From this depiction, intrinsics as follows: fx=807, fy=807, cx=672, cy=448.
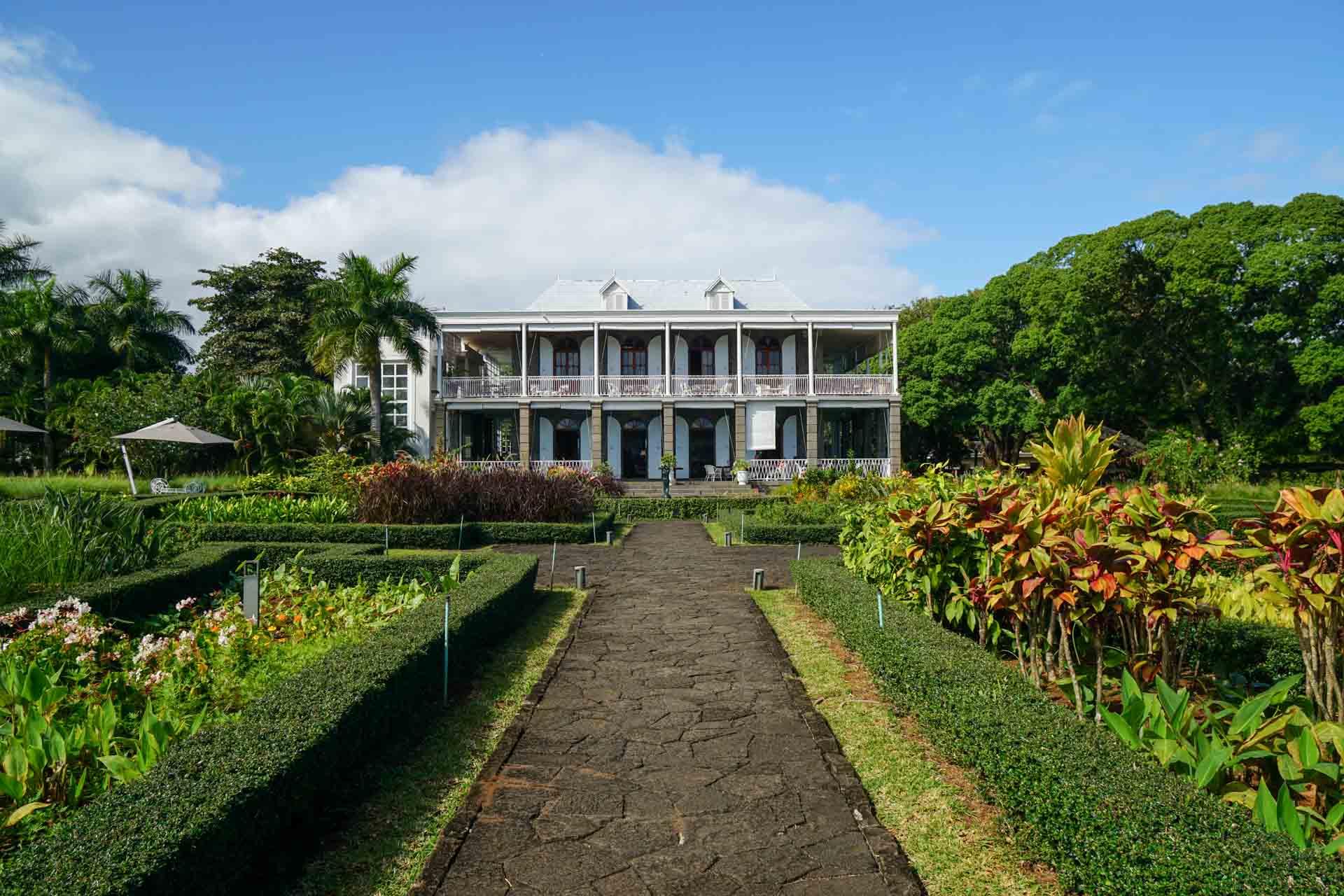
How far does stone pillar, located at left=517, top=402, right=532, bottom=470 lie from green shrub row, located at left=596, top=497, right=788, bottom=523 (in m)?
7.26

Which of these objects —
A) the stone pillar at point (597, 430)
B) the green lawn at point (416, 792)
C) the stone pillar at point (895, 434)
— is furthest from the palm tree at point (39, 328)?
the green lawn at point (416, 792)

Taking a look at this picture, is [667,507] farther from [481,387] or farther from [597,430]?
[481,387]

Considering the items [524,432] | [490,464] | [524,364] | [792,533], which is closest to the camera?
[792,533]

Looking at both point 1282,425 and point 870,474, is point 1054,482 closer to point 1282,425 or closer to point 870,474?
point 870,474

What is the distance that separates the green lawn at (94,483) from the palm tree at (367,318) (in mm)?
4574

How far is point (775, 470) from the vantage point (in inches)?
1055

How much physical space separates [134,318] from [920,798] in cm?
3853

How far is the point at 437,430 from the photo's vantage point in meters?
28.5

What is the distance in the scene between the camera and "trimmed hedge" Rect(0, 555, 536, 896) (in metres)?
2.47

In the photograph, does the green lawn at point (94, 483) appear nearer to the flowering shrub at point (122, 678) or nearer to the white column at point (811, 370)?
the flowering shrub at point (122, 678)

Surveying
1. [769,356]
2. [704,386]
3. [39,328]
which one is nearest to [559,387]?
[704,386]

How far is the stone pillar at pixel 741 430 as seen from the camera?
2758 centimetres

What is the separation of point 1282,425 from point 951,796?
25970 millimetres

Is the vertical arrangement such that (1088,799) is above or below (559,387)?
below
